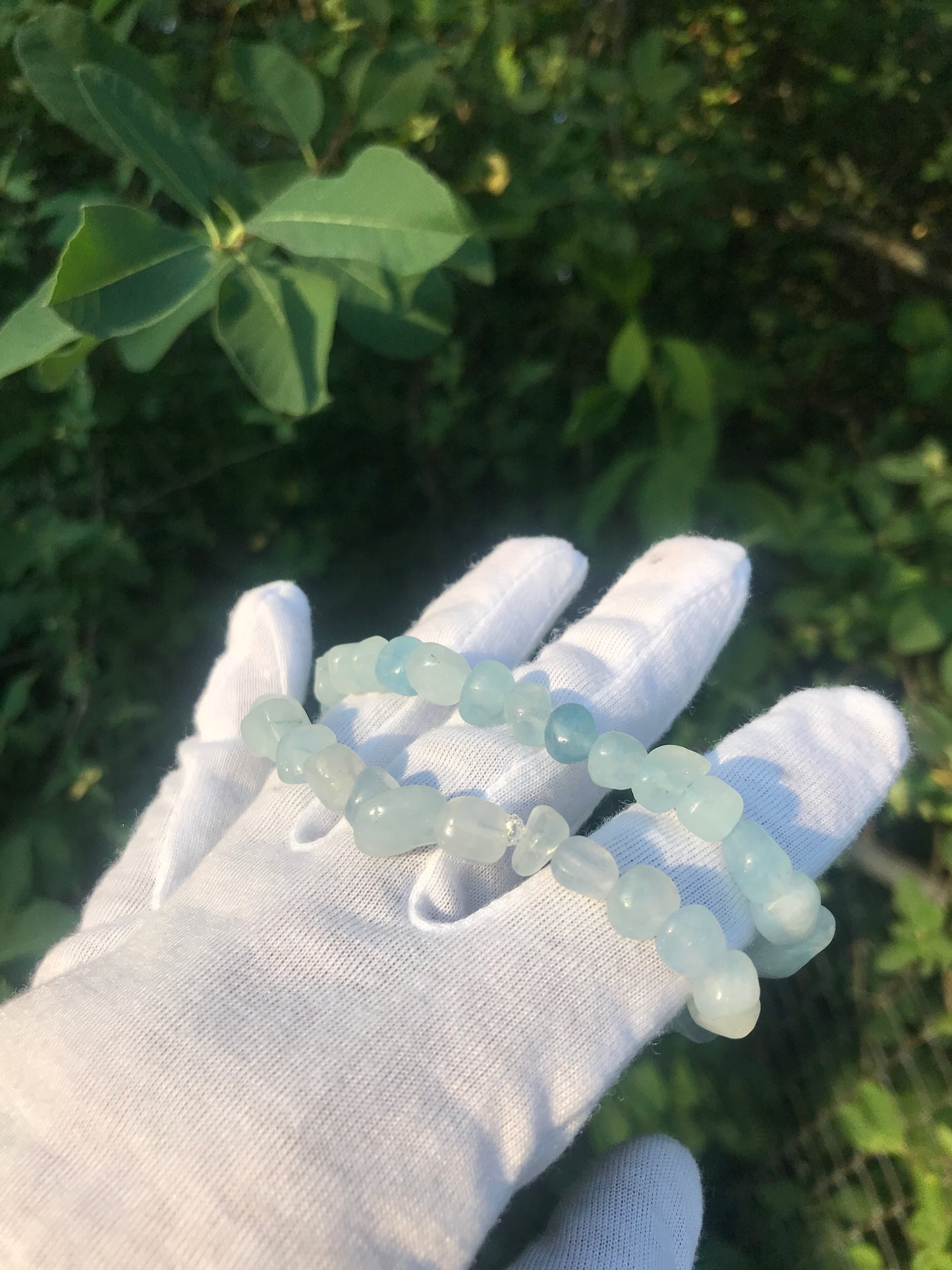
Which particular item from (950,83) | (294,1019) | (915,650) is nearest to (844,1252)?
(915,650)

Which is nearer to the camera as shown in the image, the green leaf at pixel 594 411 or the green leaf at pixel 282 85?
the green leaf at pixel 282 85

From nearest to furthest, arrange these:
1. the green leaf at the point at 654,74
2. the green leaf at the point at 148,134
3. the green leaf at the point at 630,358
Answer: the green leaf at the point at 148,134
the green leaf at the point at 654,74
the green leaf at the point at 630,358

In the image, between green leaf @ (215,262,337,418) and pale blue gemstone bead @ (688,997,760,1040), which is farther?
green leaf @ (215,262,337,418)

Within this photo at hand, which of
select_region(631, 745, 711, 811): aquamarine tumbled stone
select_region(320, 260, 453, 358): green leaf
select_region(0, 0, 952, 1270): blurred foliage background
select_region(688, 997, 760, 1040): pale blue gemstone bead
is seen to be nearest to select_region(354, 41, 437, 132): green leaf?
select_region(0, 0, 952, 1270): blurred foliage background

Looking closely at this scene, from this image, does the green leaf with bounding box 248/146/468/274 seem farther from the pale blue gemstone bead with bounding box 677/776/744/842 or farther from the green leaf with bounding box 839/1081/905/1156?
the green leaf with bounding box 839/1081/905/1156

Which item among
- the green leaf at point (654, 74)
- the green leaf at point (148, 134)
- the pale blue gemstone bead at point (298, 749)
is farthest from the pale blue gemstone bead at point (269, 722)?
the green leaf at point (654, 74)

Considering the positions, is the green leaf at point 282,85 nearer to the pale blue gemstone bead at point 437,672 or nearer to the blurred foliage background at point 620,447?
the blurred foliage background at point 620,447
